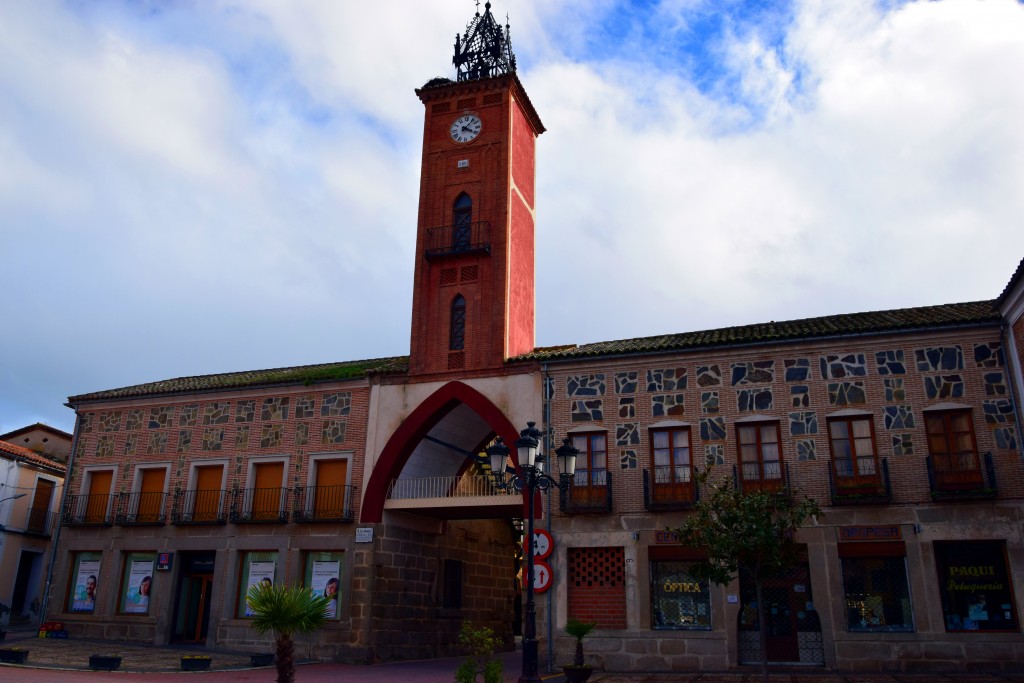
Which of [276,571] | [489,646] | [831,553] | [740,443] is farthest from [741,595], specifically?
[276,571]

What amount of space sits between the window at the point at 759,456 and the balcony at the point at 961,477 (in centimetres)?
332

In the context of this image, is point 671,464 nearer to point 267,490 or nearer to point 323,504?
point 323,504

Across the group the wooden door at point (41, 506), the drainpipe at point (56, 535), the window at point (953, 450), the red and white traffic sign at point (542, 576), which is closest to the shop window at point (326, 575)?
the red and white traffic sign at point (542, 576)

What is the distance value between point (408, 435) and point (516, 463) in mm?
4735

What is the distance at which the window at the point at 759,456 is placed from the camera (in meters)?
20.4

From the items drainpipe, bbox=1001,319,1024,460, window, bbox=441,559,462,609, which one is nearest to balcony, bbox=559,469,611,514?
window, bbox=441,559,462,609

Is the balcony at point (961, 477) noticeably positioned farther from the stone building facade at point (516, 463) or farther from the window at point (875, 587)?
the window at point (875, 587)

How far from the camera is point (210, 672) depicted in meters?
19.0

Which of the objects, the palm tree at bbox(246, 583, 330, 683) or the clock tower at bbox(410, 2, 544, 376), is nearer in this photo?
the palm tree at bbox(246, 583, 330, 683)

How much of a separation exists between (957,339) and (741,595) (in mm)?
7851

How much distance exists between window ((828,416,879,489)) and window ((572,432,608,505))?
5.57m

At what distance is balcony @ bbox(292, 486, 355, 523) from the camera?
2412 centimetres

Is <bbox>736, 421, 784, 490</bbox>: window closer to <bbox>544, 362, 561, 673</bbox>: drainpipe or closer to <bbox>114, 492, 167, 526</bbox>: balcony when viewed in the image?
<bbox>544, 362, 561, 673</bbox>: drainpipe

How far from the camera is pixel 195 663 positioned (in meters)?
19.2
